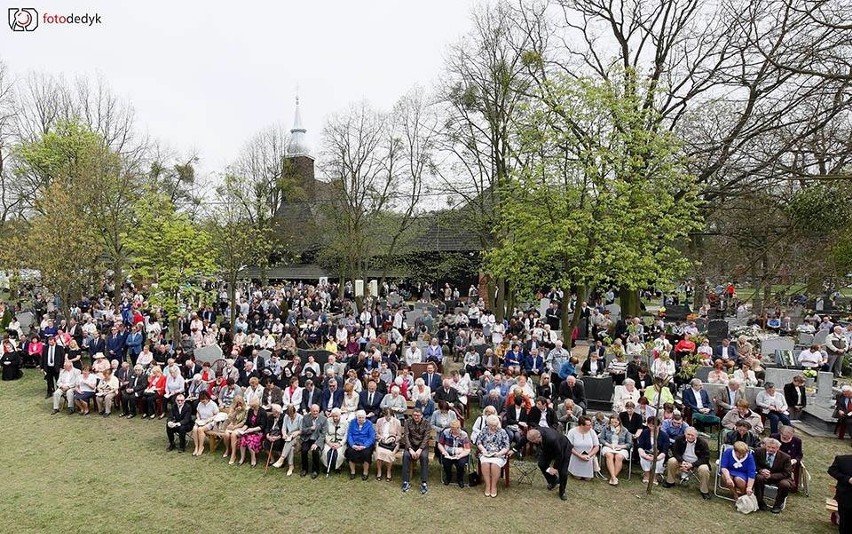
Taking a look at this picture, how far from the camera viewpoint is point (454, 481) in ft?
30.0

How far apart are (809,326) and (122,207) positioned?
28963mm

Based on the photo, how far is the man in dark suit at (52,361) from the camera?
14250 mm

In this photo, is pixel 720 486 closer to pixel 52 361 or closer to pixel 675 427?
pixel 675 427

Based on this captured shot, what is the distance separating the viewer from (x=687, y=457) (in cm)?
882

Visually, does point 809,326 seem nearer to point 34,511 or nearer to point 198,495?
point 198,495

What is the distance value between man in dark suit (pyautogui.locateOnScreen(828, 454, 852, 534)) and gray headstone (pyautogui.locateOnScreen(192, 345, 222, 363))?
46.0ft

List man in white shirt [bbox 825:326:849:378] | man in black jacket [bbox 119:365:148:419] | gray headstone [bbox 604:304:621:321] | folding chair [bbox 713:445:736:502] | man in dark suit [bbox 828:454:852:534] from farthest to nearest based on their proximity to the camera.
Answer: gray headstone [bbox 604:304:621:321] < man in white shirt [bbox 825:326:849:378] < man in black jacket [bbox 119:365:148:419] < folding chair [bbox 713:445:736:502] < man in dark suit [bbox 828:454:852:534]

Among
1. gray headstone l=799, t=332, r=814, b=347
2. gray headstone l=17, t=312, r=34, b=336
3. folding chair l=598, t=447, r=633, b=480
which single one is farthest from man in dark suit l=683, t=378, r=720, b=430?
gray headstone l=17, t=312, r=34, b=336

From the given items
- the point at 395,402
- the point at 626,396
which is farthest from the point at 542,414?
the point at 395,402

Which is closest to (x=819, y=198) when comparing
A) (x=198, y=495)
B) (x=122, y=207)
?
(x=198, y=495)

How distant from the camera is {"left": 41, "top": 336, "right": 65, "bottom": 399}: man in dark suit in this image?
14250 millimetres

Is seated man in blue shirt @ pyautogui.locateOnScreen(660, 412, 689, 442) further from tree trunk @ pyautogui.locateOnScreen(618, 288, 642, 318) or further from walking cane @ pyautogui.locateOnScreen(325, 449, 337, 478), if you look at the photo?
tree trunk @ pyautogui.locateOnScreen(618, 288, 642, 318)

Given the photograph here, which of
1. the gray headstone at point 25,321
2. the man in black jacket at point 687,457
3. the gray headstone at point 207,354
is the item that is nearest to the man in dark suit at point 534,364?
the man in black jacket at point 687,457

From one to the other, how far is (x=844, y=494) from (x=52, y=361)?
56.6ft
